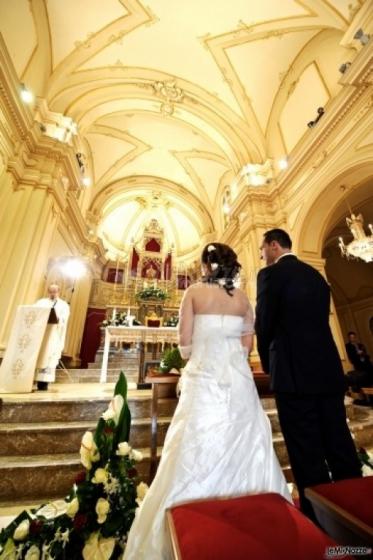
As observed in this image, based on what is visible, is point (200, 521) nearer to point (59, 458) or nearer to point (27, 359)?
point (59, 458)

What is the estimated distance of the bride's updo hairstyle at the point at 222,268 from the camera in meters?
1.59

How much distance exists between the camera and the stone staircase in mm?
1914

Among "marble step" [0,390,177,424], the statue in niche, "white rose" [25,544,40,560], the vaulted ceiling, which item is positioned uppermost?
the vaulted ceiling

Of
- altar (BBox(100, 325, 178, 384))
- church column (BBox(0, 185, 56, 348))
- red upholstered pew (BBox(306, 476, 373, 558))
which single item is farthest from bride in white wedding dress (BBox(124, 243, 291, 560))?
church column (BBox(0, 185, 56, 348))

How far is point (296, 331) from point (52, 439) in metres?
2.33

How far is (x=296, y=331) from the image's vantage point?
1385 millimetres

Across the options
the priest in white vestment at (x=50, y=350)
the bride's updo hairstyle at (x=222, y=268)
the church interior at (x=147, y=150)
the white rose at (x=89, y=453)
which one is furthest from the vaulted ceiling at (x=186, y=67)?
the white rose at (x=89, y=453)

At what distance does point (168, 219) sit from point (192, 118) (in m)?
5.61

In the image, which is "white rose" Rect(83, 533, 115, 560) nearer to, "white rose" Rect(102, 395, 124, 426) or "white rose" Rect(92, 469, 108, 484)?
"white rose" Rect(92, 469, 108, 484)

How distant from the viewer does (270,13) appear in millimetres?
5746

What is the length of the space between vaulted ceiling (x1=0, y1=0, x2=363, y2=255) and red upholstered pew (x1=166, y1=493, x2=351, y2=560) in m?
7.00

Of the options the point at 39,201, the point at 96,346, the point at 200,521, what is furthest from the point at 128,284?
the point at 200,521

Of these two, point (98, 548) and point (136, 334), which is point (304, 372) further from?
point (136, 334)

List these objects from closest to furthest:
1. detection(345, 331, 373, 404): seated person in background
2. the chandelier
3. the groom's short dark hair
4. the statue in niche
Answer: the groom's short dark hair
the chandelier
detection(345, 331, 373, 404): seated person in background
the statue in niche
